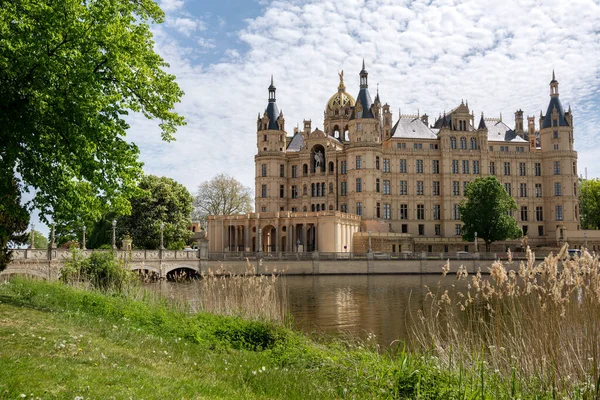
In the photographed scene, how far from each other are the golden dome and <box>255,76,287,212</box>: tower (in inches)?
501

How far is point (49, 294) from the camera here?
16984 mm

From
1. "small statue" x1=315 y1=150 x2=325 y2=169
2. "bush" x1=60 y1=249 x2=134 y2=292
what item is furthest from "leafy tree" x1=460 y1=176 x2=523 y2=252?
"bush" x1=60 y1=249 x2=134 y2=292

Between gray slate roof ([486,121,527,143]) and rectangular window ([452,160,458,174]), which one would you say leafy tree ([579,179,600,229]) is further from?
rectangular window ([452,160,458,174])

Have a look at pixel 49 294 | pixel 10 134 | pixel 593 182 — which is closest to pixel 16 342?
pixel 10 134

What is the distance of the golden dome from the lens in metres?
80.9

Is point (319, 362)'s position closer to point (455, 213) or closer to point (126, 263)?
point (126, 263)

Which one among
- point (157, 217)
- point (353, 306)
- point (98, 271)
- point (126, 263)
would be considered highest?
point (157, 217)

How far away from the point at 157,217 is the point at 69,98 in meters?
44.4

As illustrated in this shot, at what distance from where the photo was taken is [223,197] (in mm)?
79562

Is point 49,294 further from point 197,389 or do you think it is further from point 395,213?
point 395,213

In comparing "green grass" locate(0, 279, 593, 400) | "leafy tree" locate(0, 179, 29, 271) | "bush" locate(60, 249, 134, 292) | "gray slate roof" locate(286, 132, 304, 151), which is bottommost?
"green grass" locate(0, 279, 593, 400)

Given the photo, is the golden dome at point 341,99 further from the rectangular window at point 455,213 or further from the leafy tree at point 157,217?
the leafy tree at point 157,217

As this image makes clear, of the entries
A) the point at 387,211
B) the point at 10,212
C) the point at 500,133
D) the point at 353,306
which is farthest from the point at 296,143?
the point at 10,212

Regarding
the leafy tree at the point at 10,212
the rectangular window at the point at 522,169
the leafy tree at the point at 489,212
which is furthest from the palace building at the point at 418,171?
the leafy tree at the point at 10,212
